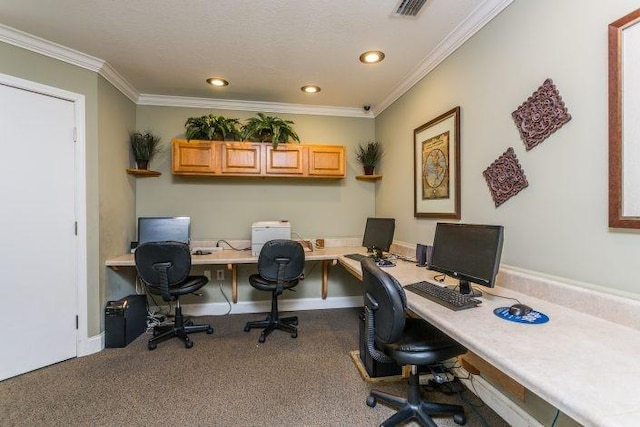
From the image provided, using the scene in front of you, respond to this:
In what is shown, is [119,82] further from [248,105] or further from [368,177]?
[368,177]

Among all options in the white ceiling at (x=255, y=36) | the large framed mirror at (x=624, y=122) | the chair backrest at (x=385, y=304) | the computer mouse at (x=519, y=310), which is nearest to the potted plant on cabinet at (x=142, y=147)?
the white ceiling at (x=255, y=36)

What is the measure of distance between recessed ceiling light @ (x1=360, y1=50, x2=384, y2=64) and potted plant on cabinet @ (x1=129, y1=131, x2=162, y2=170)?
2.44m

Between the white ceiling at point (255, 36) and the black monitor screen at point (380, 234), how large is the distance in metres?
1.41

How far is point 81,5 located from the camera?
193 centimetres

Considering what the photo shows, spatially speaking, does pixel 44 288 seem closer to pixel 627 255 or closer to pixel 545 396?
pixel 545 396

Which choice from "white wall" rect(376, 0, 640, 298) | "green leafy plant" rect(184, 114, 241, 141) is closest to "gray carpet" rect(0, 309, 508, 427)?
"white wall" rect(376, 0, 640, 298)

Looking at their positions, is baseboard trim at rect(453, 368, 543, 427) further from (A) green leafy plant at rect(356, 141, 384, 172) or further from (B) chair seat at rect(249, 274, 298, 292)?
(A) green leafy plant at rect(356, 141, 384, 172)

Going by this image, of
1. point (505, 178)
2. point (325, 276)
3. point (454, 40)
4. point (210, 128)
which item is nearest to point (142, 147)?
point (210, 128)

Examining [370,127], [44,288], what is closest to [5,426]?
[44,288]

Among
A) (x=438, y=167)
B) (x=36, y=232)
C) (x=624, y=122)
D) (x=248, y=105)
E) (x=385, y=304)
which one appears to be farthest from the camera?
(x=248, y=105)

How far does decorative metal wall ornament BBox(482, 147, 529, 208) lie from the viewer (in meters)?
1.75

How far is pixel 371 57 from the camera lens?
2.57 m

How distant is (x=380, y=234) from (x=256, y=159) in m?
1.64

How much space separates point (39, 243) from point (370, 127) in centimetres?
363
